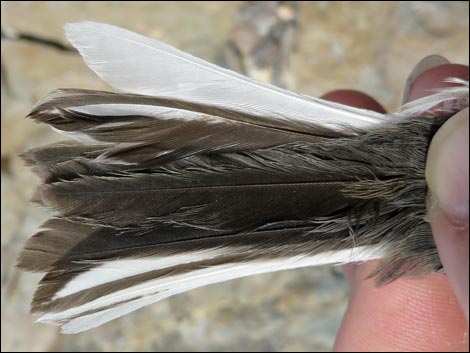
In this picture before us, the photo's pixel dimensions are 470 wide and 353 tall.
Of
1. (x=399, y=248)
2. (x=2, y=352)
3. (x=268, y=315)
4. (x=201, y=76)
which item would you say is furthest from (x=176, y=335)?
(x=201, y=76)

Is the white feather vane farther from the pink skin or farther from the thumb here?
the pink skin

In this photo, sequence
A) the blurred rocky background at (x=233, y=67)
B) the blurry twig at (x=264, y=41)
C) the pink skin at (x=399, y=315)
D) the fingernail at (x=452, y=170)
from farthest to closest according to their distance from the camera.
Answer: the blurry twig at (x=264, y=41)
the blurred rocky background at (x=233, y=67)
the pink skin at (x=399, y=315)
the fingernail at (x=452, y=170)

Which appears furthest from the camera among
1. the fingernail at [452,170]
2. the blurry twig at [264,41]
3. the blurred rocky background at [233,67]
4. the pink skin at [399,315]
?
the blurry twig at [264,41]

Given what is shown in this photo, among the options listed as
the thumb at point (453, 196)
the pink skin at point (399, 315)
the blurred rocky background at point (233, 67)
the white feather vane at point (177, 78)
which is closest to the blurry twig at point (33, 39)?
the blurred rocky background at point (233, 67)

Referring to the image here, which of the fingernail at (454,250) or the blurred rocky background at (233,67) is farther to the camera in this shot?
the blurred rocky background at (233,67)

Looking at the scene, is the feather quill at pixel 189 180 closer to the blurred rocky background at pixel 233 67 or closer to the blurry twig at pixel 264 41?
the blurred rocky background at pixel 233 67

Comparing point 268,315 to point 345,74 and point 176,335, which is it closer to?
point 176,335

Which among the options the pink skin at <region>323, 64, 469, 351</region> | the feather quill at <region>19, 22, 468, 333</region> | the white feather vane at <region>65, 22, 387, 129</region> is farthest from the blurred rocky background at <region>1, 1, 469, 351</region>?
the white feather vane at <region>65, 22, 387, 129</region>
